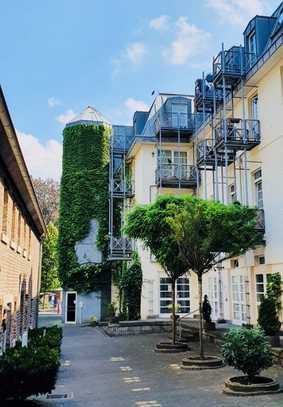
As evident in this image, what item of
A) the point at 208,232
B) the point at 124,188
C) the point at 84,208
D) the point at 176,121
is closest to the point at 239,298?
the point at 208,232

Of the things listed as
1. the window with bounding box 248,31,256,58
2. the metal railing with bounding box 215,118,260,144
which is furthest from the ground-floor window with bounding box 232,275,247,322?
the window with bounding box 248,31,256,58

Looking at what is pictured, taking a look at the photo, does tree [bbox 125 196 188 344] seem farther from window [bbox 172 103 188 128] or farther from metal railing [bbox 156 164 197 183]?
window [bbox 172 103 188 128]

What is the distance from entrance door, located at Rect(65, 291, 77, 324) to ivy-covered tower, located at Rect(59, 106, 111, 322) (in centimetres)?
8

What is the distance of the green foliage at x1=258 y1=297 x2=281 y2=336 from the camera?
12.0 m

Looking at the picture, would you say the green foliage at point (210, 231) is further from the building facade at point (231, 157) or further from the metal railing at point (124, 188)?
the metal railing at point (124, 188)

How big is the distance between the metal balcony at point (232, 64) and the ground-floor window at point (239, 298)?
7884 millimetres

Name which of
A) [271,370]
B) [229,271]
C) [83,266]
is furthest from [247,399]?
[83,266]

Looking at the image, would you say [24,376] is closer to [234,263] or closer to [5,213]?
[5,213]

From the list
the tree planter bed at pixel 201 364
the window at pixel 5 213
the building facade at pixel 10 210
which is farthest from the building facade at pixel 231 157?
the window at pixel 5 213

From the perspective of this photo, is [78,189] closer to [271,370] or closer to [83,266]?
[83,266]

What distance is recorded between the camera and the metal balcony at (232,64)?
16.8 m

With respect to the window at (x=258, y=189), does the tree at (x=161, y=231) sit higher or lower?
lower

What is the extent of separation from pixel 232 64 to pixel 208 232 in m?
8.44

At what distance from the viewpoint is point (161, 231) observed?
15.0m
